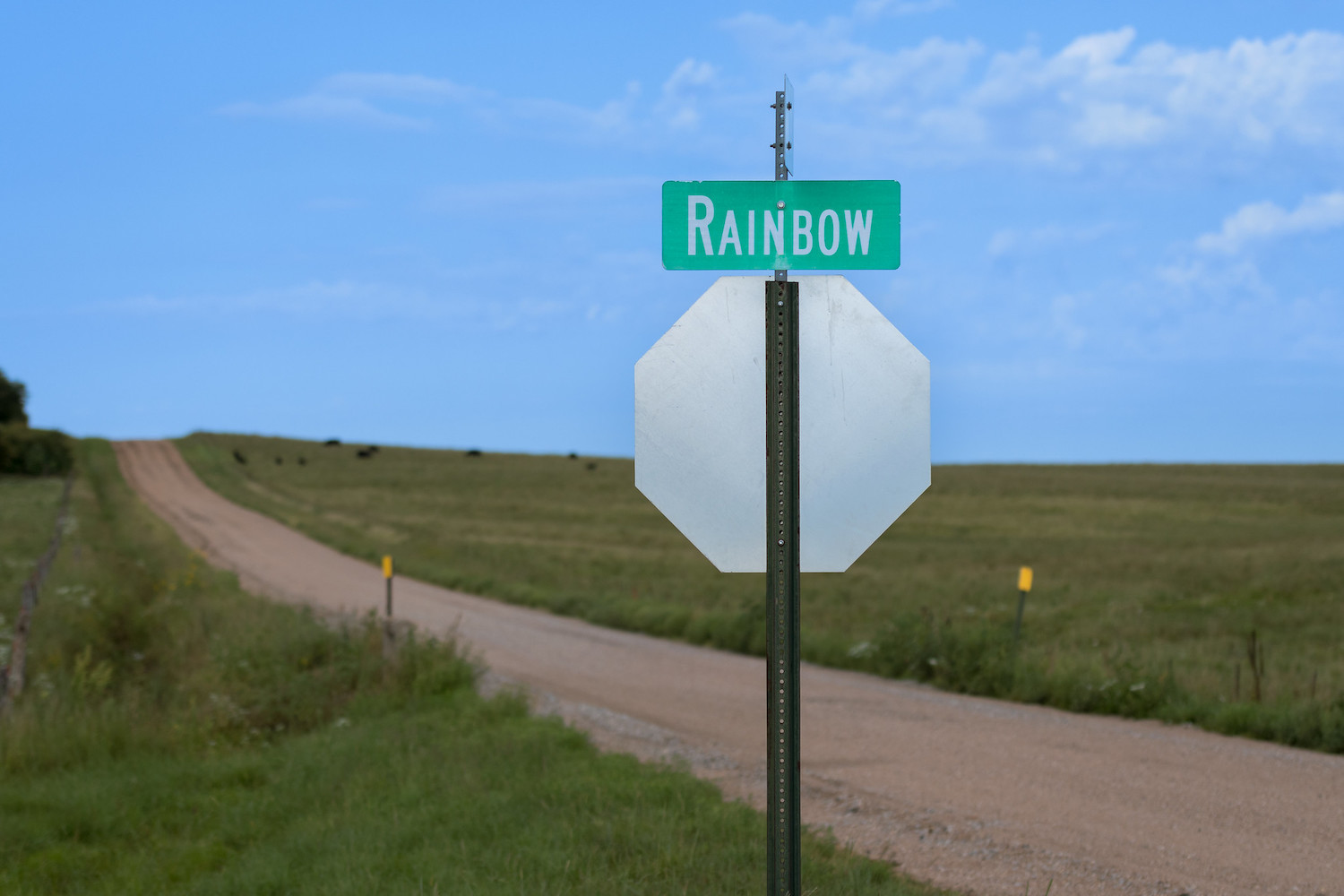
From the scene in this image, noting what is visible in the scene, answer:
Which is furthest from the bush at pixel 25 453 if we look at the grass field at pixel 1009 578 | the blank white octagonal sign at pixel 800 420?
the blank white octagonal sign at pixel 800 420

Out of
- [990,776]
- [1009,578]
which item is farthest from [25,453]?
[990,776]

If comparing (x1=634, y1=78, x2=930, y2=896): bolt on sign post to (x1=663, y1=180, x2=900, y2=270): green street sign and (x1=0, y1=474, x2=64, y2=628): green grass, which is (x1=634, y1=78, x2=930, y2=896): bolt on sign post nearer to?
(x1=663, y1=180, x2=900, y2=270): green street sign

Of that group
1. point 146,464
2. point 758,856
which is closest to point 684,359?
point 758,856

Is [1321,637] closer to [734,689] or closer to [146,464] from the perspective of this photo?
[734,689]

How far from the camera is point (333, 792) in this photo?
24.9ft

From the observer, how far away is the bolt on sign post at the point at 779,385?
3170mm

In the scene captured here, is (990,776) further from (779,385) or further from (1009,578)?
(1009,578)

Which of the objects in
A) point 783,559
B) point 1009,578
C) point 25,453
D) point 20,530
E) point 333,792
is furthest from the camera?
point 25,453

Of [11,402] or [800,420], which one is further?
[11,402]

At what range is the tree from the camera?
7875 centimetres

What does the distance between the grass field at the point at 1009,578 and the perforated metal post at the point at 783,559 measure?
836cm

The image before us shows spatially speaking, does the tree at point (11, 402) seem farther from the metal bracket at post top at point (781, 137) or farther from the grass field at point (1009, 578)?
the metal bracket at post top at point (781, 137)

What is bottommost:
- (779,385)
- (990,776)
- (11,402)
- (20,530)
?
(990,776)

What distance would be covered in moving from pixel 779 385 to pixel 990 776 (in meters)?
6.29
